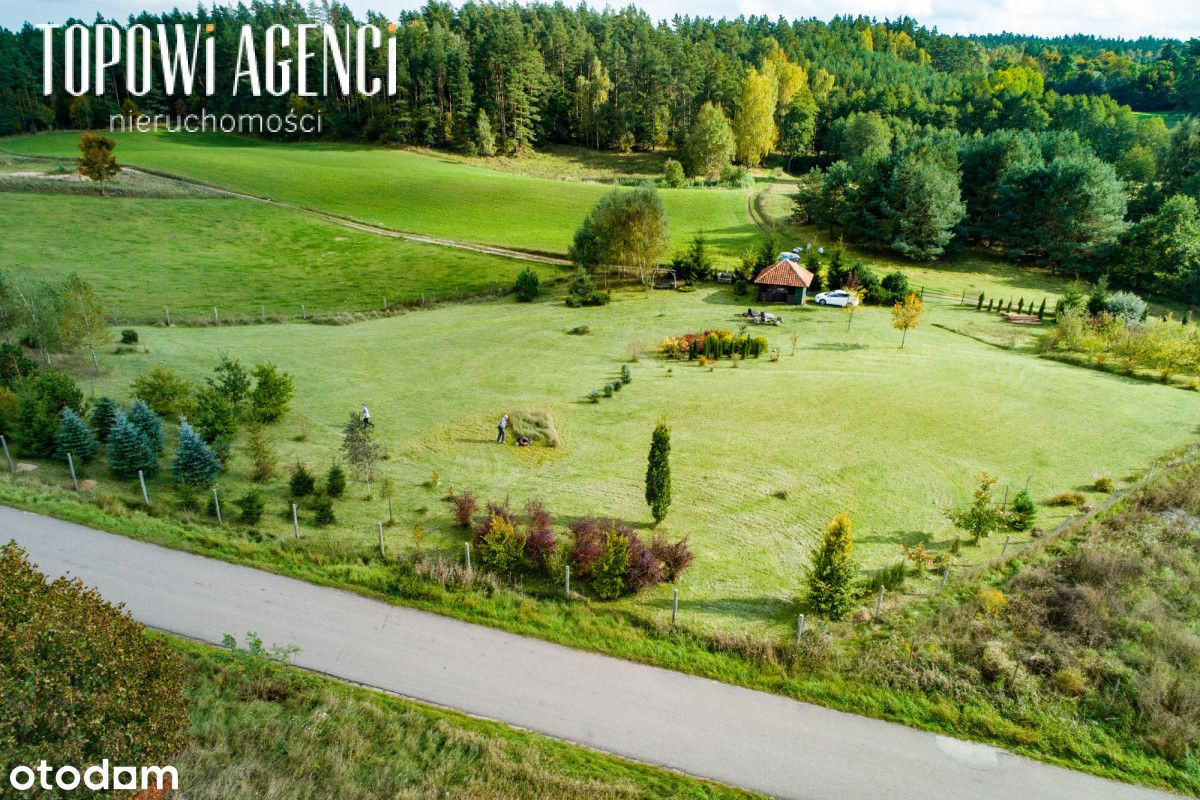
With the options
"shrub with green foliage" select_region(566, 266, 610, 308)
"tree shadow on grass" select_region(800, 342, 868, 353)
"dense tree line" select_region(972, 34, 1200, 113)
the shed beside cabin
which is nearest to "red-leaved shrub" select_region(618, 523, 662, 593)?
"tree shadow on grass" select_region(800, 342, 868, 353)

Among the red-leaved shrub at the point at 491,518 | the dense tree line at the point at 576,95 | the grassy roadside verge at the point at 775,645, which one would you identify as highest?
the dense tree line at the point at 576,95

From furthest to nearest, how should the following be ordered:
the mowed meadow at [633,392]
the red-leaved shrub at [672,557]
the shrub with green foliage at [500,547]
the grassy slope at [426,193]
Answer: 1. the grassy slope at [426,193]
2. the mowed meadow at [633,392]
3. the red-leaved shrub at [672,557]
4. the shrub with green foliage at [500,547]

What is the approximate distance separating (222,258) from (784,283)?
153ft

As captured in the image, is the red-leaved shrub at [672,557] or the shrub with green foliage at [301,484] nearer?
the red-leaved shrub at [672,557]

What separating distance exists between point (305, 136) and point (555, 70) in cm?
4437

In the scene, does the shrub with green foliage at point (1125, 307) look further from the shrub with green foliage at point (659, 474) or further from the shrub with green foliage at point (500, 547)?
the shrub with green foliage at point (500, 547)

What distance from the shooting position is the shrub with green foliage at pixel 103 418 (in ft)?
79.5

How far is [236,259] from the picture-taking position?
56.5m

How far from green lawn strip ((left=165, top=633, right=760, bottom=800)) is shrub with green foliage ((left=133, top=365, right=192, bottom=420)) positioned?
16.9 meters

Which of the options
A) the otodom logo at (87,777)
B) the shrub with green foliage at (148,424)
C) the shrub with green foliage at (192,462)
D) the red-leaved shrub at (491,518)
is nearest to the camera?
the otodom logo at (87,777)

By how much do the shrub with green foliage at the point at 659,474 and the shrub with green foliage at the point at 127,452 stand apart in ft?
55.1

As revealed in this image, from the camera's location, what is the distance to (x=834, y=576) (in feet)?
53.8

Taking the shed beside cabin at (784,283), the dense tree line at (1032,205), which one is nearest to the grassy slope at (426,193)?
the dense tree line at (1032,205)

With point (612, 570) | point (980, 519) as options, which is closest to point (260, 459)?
point (612, 570)
